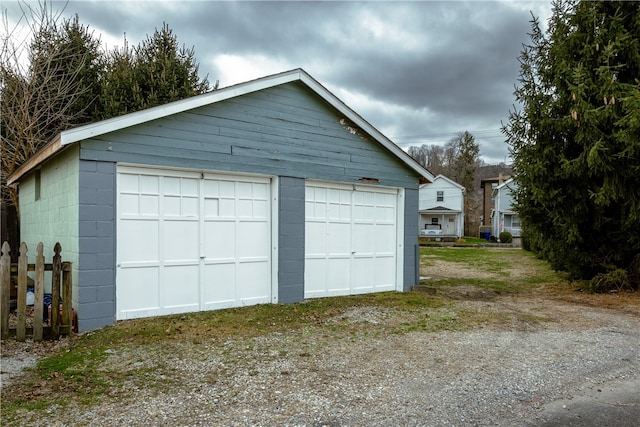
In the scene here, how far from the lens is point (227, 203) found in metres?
7.49

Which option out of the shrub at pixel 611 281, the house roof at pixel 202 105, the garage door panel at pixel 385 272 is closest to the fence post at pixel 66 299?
the house roof at pixel 202 105

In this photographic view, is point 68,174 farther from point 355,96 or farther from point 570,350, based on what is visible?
point 355,96

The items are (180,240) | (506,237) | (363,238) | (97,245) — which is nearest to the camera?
(97,245)

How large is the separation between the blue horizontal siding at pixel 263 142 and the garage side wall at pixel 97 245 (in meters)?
0.28

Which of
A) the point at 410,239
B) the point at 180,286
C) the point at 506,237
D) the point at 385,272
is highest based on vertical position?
the point at 410,239

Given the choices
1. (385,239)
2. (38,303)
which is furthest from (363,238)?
(38,303)

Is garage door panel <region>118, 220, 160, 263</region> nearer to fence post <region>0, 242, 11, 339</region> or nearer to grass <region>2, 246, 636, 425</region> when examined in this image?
grass <region>2, 246, 636, 425</region>

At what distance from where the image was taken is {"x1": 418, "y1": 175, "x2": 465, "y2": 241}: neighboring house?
4109 cm

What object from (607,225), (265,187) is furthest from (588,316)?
(265,187)

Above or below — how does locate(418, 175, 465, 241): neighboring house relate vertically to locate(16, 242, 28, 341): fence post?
above

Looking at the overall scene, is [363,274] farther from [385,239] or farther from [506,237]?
[506,237]

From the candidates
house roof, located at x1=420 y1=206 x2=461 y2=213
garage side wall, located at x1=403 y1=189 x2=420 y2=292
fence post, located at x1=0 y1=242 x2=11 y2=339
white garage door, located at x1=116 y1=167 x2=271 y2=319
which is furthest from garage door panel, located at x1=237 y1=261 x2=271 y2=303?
house roof, located at x1=420 y1=206 x2=461 y2=213

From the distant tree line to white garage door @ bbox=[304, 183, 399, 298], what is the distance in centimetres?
888

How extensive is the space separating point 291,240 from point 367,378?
4008mm
